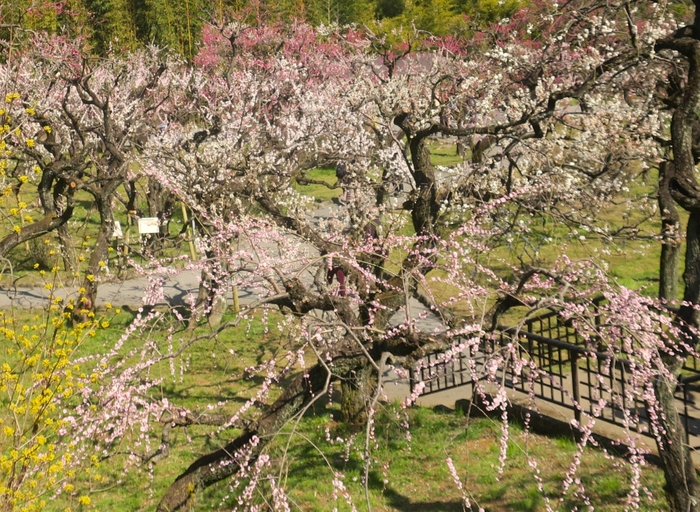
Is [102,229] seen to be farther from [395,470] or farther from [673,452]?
[673,452]

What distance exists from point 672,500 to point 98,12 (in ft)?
141

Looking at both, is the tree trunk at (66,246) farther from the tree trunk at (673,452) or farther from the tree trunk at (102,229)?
the tree trunk at (673,452)

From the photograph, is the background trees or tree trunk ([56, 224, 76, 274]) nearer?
the background trees

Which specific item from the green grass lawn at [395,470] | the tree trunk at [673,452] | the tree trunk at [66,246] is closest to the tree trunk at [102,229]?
the tree trunk at [66,246]

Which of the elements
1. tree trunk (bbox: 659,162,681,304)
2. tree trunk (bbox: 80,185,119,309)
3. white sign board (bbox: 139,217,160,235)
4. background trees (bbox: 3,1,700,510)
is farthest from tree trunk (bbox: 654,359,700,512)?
white sign board (bbox: 139,217,160,235)

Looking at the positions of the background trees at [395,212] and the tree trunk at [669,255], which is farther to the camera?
the tree trunk at [669,255]

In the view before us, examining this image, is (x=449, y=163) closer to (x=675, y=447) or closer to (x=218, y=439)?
(x=218, y=439)

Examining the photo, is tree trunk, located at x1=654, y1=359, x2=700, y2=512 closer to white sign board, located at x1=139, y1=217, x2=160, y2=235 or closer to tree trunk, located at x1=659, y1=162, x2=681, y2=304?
tree trunk, located at x1=659, y1=162, x2=681, y2=304

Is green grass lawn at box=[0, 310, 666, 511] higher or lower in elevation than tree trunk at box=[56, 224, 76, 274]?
lower

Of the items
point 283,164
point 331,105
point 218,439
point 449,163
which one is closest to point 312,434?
point 218,439

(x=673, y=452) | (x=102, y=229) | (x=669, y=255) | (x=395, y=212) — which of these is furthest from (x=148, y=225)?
(x=673, y=452)

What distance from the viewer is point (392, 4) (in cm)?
5119

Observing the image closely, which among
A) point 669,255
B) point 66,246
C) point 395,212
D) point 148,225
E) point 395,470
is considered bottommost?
point 395,470

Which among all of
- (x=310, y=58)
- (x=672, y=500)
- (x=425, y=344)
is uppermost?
(x=310, y=58)
